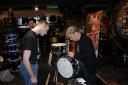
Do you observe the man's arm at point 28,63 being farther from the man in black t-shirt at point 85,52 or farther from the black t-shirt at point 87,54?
the black t-shirt at point 87,54

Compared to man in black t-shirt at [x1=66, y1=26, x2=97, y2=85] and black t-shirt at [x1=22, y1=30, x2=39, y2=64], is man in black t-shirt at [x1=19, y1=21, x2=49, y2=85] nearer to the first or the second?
black t-shirt at [x1=22, y1=30, x2=39, y2=64]

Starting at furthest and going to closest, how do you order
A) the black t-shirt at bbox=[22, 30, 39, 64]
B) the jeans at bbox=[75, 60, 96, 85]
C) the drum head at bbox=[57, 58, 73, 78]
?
the black t-shirt at bbox=[22, 30, 39, 64] < the jeans at bbox=[75, 60, 96, 85] < the drum head at bbox=[57, 58, 73, 78]

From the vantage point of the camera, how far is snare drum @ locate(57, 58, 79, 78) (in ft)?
11.5

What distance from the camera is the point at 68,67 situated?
3518 millimetres

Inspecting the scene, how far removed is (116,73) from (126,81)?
1373 millimetres

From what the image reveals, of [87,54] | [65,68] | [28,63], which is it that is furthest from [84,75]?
[28,63]

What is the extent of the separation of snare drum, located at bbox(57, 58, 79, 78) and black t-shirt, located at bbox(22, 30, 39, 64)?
1.99 ft

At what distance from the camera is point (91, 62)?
4355mm

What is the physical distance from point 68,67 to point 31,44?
0.83m

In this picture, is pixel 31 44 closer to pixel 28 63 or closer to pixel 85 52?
pixel 28 63

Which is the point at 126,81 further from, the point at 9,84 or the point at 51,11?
the point at 51,11

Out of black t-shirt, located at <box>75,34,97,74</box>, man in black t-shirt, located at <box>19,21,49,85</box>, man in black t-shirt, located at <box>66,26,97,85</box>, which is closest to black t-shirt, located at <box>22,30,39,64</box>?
man in black t-shirt, located at <box>19,21,49,85</box>

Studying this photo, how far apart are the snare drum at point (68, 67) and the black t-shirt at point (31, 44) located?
1.99 ft

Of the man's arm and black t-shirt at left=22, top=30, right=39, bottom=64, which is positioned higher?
black t-shirt at left=22, top=30, right=39, bottom=64
